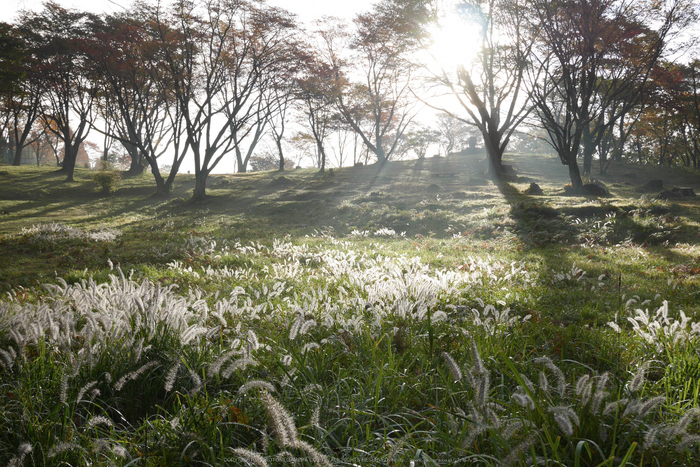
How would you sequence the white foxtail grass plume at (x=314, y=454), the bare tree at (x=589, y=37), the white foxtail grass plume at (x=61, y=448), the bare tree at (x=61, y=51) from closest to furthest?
the white foxtail grass plume at (x=314, y=454) → the white foxtail grass plume at (x=61, y=448) → the bare tree at (x=589, y=37) → the bare tree at (x=61, y=51)

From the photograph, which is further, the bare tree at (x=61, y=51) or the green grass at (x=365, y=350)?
the bare tree at (x=61, y=51)

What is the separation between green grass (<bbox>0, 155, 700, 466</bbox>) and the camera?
1.59 meters

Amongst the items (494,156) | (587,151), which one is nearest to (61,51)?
(494,156)

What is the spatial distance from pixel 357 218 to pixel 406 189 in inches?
342

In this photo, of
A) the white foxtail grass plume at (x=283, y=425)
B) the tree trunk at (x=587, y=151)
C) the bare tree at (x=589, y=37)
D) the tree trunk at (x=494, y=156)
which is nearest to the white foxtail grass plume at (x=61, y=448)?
the white foxtail grass plume at (x=283, y=425)

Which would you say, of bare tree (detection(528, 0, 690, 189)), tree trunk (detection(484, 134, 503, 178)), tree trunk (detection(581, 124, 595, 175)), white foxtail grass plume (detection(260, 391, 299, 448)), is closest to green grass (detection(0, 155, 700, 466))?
white foxtail grass plume (detection(260, 391, 299, 448))

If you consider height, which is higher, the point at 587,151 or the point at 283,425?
the point at 587,151

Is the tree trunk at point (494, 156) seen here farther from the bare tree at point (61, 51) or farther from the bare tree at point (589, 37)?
the bare tree at point (61, 51)

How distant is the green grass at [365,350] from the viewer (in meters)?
1.59

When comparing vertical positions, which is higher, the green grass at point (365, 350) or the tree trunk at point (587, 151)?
the tree trunk at point (587, 151)

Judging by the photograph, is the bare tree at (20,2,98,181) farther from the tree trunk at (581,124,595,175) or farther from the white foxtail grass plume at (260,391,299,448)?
the tree trunk at (581,124,595,175)

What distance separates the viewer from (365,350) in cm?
276

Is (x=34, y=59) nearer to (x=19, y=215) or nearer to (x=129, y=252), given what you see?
(x=19, y=215)

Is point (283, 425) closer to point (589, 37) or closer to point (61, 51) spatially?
point (589, 37)
